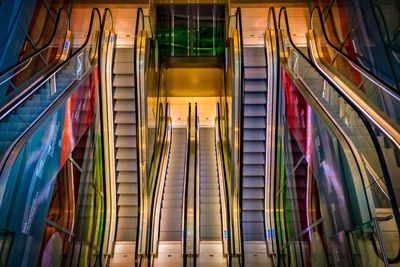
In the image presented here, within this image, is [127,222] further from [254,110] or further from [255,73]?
[255,73]

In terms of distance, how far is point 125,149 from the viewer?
24.2 ft

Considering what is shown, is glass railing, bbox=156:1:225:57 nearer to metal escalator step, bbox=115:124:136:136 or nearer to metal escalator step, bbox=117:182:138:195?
metal escalator step, bbox=115:124:136:136

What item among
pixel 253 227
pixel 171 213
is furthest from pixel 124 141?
pixel 253 227

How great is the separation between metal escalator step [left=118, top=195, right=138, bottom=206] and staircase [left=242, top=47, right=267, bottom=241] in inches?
92.7

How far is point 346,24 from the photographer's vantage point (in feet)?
21.2

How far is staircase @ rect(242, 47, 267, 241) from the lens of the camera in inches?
281

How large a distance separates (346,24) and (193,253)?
16.4 feet

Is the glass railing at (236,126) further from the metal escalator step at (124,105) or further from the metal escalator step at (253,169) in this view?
the metal escalator step at (124,105)

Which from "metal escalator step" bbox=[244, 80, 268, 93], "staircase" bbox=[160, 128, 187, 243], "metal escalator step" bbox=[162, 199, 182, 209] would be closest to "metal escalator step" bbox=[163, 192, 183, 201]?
"staircase" bbox=[160, 128, 187, 243]

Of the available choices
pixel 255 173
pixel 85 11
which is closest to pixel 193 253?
pixel 255 173

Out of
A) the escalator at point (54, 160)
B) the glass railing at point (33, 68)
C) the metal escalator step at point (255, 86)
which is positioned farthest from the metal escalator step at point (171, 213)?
the glass railing at point (33, 68)

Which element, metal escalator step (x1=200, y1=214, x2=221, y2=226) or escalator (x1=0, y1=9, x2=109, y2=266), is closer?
escalator (x1=0, y1=9, x2=109, y2=266)

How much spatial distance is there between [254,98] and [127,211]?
365 centimetres

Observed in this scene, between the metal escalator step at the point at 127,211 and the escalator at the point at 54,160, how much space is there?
61 cm
